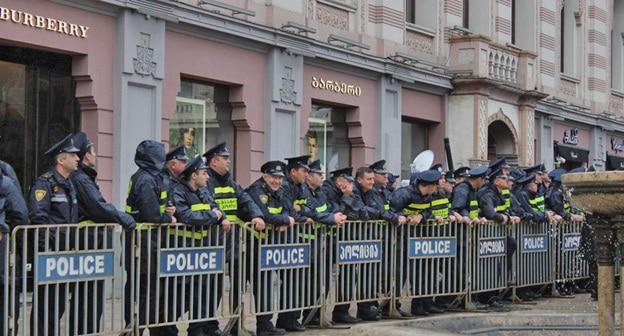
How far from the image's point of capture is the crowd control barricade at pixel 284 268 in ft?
37.4

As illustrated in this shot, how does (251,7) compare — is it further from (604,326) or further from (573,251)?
(604,326)

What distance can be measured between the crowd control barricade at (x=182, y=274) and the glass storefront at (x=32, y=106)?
558 cm

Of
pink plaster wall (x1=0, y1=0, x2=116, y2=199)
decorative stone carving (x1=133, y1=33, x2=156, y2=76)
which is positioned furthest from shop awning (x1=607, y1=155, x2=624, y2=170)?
pink plaster wall (x1=0, y1=0, x2=116, y2=199)

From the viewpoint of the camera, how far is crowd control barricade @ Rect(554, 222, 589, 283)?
17234 mm

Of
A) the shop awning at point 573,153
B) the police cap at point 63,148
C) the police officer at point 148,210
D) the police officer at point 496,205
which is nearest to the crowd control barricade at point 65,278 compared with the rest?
the police officer at point 148,210

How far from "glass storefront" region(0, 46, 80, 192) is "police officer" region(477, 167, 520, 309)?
6.10 meters

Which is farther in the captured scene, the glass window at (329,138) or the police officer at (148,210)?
the glass window at (329,138)

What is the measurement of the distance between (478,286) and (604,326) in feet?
24.9

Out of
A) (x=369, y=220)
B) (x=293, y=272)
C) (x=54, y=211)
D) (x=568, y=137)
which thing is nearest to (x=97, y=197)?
(x=54, y=211)

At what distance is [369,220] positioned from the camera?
42.7ft

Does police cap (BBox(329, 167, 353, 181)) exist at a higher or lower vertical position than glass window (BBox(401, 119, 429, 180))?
lower

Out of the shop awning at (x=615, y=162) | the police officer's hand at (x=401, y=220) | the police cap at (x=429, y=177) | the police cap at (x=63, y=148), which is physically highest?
the shop awning at (x=615, y=162)

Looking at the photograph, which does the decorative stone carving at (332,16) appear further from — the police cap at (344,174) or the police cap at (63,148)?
the police cap at (63,148)

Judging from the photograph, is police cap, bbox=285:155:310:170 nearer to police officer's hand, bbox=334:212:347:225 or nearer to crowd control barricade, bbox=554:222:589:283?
police officer's hand, bbox=334:212:347:225
